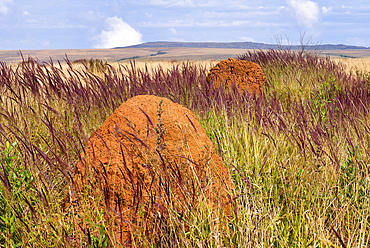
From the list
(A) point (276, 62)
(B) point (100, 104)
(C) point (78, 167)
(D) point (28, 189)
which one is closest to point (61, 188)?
(D) point (28, 189)

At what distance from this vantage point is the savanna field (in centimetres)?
150

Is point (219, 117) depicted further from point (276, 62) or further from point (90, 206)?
point (276, 62)

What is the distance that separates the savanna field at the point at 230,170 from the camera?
4.92 ft

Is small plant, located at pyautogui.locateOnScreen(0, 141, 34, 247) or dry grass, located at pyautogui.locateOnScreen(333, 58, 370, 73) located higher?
dry grass, located at pyautogui.locateOnScreen(333, 58, 370, 73)

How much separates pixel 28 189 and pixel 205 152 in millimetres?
1144

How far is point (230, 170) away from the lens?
2.27 m

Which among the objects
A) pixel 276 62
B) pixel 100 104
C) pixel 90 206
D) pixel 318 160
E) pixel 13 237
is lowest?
pixel 13 237

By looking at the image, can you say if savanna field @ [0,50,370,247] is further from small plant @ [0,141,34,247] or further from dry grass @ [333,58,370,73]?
dry grass @ [333,58,370,73]

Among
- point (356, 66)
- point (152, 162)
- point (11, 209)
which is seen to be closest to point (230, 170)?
point (152, 162)

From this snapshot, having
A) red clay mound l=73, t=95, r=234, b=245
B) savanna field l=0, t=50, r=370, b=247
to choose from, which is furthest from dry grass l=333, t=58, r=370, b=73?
red clay mound l=73, t=95, r=234, b=245

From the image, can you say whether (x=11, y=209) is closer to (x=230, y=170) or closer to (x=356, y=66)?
(x=230, y=170)

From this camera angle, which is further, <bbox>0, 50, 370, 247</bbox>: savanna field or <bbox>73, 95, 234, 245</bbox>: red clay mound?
<bbox>73, 95, 234, 245</bbox>: red clay mound

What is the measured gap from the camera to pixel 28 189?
1880 millimetres

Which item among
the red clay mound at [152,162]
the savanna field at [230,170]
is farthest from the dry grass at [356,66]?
the red clay mound at [152,162]
